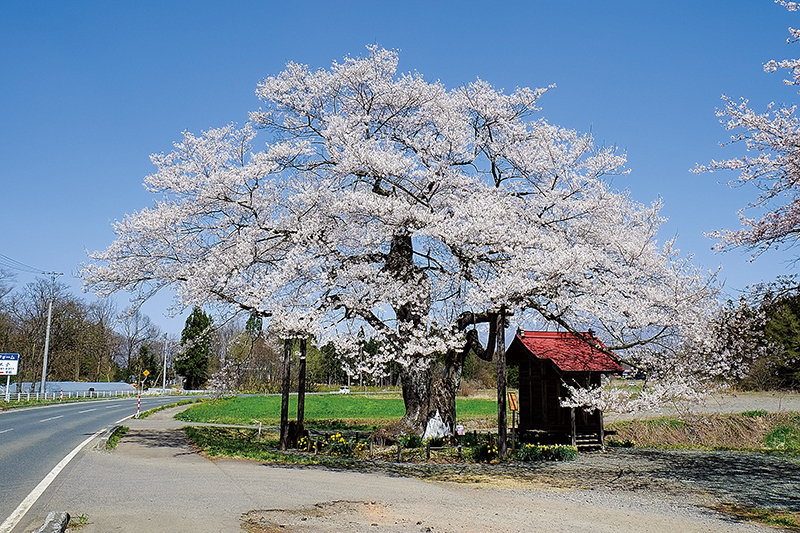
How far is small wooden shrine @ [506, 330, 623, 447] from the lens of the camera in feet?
57.4

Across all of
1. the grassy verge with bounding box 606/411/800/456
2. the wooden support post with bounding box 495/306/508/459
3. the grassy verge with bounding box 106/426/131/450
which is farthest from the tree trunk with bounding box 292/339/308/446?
the grassy verge with bounding box 606/411/800/456

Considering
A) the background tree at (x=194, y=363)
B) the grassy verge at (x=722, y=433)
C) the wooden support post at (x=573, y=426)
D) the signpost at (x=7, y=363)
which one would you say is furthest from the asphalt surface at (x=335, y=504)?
the background tree at (x=194, y=363)

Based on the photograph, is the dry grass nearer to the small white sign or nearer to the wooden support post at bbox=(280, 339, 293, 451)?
the wooden support post at bbox=(280, 339, 293, 451)

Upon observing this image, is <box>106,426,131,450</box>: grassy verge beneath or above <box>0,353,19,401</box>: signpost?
beneath

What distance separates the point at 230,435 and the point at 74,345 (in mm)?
45582

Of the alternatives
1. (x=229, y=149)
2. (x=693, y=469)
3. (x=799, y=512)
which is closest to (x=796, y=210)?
(x=799, y=512)

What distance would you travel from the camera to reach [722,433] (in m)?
19.6

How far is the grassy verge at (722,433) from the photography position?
1861 cm

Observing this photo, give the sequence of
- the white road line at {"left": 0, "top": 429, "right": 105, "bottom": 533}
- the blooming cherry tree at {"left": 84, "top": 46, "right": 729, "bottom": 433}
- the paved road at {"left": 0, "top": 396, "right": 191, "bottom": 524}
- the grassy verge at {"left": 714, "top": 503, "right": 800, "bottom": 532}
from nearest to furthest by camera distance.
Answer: the white road line at {"left": 0, "top": 429, "right": 105, "bottom": 533} < the grassy verge at {"left": 714, "top": 503, "right": 800, "bottom": 532} < the paved road at {"left": 0, "top": 396, "right": 191, "bottom": 524} < the blooming cherry tree at {"left": 84, "top": 46, "right": 729, "bottom": 433}

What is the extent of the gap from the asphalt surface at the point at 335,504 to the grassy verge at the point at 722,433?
9.39m

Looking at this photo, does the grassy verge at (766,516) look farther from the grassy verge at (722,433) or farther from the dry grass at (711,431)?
the dry grass at (711,431)

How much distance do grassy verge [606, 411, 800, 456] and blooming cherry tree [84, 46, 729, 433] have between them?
637 centimetres

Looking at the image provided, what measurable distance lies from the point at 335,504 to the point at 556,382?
1160 cm

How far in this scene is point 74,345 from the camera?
58531 millimetres
